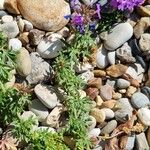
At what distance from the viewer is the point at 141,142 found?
4316 mm

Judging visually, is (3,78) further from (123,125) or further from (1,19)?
(123,125)

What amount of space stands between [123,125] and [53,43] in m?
0.86

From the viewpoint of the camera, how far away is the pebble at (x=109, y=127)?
4285mm

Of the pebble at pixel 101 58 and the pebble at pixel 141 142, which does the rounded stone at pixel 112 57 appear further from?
the pebble at pixel 141 142

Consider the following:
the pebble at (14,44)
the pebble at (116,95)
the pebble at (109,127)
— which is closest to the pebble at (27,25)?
the pebble at (14,44)

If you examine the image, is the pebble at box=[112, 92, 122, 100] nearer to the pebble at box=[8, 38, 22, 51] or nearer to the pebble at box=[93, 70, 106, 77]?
the pebble at box=[93, 70, 106, 77]

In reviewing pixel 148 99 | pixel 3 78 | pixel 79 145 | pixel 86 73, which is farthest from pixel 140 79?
pixel 3 78

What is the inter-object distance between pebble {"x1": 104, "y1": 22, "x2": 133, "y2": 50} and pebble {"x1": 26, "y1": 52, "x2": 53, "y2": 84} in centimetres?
52

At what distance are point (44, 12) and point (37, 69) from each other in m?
0.44

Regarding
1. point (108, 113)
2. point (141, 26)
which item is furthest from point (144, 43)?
point (108, 113)

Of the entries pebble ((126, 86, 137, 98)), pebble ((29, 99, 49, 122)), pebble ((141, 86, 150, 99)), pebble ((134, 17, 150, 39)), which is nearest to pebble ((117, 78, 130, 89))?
pebble ((126, 86, 137, 98))

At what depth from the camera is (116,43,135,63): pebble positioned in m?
4.25

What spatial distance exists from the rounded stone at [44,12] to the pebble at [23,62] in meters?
0.24

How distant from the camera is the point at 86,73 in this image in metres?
4.23
